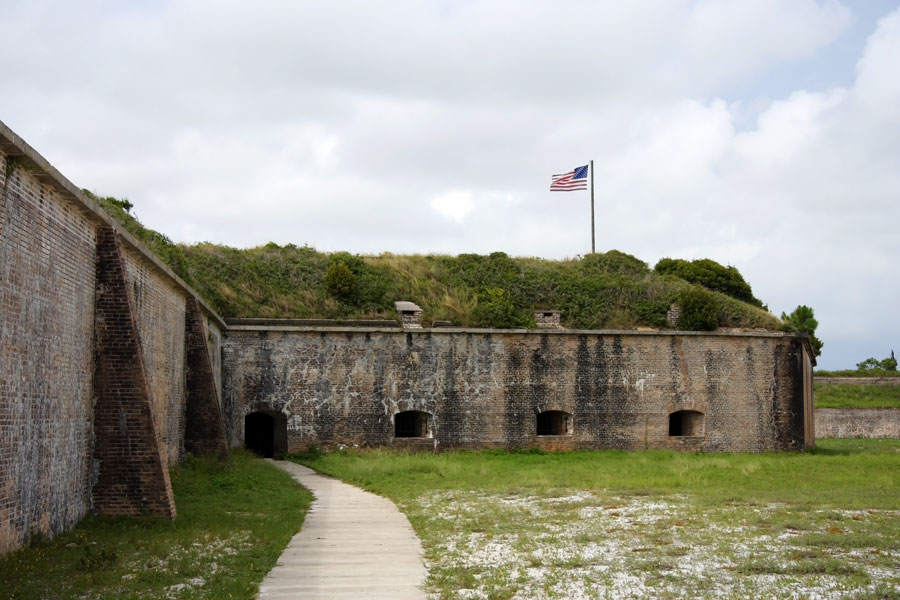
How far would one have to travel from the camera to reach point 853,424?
3906 centimetres

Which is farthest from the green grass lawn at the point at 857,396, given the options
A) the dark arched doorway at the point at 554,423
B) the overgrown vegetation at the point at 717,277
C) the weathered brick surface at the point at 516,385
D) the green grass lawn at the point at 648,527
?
the green grass lawn at the point at 648,527

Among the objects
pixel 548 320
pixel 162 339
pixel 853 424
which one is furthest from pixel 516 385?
pixel 853 424

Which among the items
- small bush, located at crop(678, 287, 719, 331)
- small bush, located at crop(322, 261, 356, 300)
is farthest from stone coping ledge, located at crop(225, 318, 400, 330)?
small bush, located at crop(678, 287, 719, 331)

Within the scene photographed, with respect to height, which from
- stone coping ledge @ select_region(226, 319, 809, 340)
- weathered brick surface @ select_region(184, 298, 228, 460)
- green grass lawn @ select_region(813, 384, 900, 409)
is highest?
stone coping ledge @ select_region(226, 319, 809, 340)

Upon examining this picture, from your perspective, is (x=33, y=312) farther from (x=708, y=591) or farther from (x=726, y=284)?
(x=726, y=284)

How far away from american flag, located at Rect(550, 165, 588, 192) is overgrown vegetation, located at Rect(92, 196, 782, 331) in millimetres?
2509

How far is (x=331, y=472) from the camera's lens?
18562mm

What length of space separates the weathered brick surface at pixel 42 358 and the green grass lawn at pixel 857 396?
3570 centimetres

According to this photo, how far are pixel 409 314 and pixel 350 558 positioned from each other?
613 inches

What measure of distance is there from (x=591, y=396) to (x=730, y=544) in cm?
1450

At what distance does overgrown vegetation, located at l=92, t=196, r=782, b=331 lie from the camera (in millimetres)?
24812

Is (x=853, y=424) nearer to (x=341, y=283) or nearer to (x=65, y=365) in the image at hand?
(x=341, y=283)

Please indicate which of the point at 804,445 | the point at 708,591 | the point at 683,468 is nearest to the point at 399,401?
the point at 683,468

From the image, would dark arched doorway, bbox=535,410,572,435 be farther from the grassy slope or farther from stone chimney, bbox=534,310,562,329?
the grassy slope
